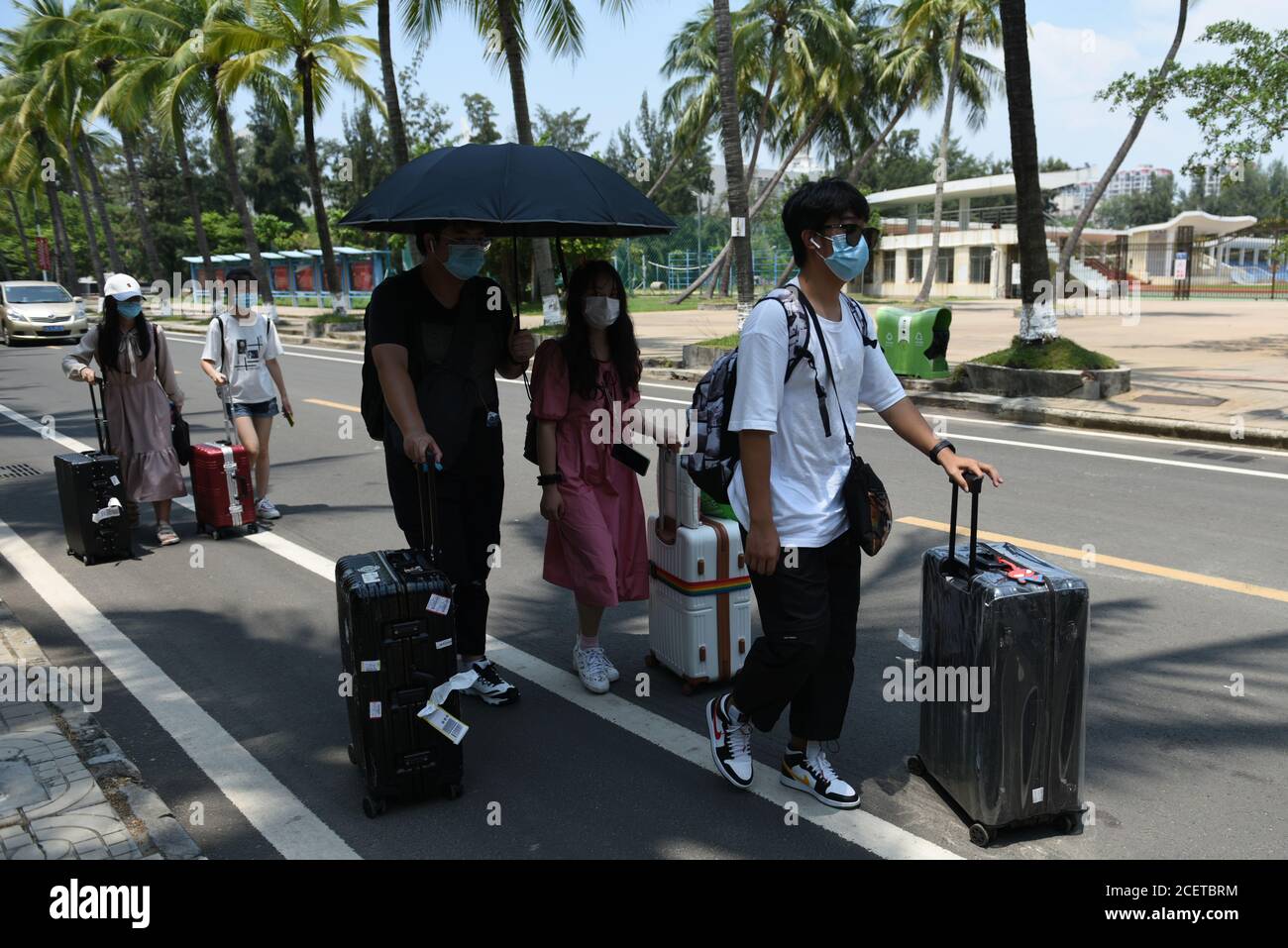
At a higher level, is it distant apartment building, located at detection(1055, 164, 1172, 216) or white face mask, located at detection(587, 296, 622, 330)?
distant apartment building, located at detection(1055, 164, 1172, 216)

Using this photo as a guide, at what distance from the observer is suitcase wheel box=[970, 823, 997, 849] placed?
311 cm

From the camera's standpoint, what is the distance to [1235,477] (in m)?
8.10

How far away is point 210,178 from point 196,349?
178 ft

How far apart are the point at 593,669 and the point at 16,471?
779 centimetres

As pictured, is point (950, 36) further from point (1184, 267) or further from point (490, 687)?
point (490, 687)

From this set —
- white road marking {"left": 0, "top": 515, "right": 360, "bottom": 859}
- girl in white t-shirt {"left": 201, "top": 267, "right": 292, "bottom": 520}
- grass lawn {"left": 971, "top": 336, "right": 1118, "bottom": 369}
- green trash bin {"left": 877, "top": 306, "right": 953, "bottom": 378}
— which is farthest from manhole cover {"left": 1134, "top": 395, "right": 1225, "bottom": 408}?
white road marking {"left": 0, "top": 515, "right": 360, "bottom": 859}

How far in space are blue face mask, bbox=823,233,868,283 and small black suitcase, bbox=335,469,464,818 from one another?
5.24 feet

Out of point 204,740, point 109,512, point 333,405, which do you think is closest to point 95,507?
point 109,512

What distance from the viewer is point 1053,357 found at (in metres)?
11.9

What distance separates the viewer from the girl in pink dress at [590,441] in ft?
13.4

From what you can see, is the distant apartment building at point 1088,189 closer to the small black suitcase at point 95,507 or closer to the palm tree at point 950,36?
the palm tree at point 950,36

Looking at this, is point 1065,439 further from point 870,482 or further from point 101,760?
point 101,760

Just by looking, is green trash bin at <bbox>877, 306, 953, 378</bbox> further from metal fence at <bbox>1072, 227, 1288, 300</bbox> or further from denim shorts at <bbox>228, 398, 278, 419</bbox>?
metal fence at <bbox>1072, 227, 1288, 300</bbox>
